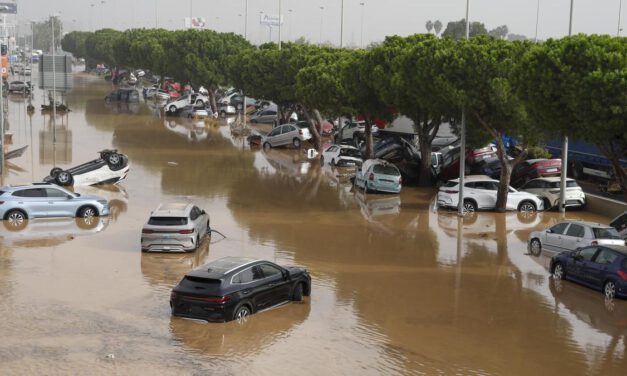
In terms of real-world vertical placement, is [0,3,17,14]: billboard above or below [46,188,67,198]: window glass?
above

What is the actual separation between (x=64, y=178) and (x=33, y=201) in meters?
7.44

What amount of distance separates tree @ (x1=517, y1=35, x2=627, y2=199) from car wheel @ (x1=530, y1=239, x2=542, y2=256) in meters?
3.25

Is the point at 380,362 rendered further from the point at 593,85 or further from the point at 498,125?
the point at 498,125

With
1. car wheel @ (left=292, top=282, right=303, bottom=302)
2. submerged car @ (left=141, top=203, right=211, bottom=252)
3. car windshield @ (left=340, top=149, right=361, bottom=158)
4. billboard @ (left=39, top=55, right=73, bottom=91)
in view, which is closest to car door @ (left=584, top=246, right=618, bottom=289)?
car wheel @ (left=292, top=282, right=303, bottom=302)

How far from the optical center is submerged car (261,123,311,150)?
181ft

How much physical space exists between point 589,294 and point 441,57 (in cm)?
1427

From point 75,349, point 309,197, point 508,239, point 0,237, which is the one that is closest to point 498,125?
point 508,239

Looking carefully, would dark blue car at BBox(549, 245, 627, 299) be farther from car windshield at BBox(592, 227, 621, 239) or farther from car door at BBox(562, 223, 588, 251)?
car windshield at BBox(592, 227, 621, 239)

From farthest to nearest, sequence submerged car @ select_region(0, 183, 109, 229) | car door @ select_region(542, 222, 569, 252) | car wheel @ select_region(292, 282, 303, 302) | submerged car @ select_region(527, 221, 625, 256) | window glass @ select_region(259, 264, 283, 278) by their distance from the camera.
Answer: submerged car @ select_region(0, 183, 109, 229) → car door @ select_region(542, 222, 569, 252) → submerged car @ select_region(527, 221, 625, 256) → car wheel @ select_region(292, 282, 303, 302) → window glass @ select_region(259, 264, 283, 278)

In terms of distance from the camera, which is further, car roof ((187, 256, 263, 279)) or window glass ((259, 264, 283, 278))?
window glass ((259, 264, 283, 278))

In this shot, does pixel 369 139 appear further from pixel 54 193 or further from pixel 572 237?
pixel 572 237

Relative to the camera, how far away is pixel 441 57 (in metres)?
33.0

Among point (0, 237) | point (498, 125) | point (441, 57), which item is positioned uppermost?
point (441, 57)

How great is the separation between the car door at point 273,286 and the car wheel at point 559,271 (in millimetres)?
7524
